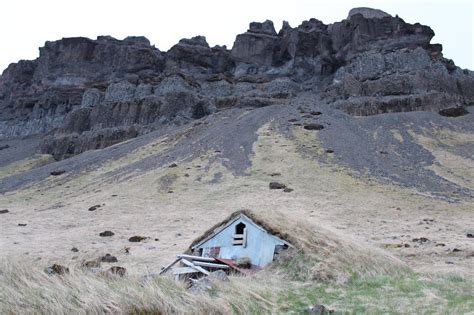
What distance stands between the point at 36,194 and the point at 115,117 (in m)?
48.1

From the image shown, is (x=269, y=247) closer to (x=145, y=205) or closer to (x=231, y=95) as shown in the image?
(x=145, y=205)

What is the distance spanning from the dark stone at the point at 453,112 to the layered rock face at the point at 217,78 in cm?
212

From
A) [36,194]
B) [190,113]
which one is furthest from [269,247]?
[190,113]

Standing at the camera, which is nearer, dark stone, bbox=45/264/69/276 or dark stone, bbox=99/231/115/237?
dark stone, bbox=45/264/69/276

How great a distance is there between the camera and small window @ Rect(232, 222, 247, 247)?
21.8 m

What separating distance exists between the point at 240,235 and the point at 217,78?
102291mm

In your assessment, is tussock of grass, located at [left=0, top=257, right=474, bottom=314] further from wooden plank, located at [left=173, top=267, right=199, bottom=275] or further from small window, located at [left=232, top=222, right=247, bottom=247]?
small window, located at [left=232, top=222, right=247, bottom=247]

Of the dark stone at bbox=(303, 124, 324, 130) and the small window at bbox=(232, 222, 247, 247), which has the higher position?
the dark stone at bbox=(303, 124, 324, 130)

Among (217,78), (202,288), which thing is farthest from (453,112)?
(202,288)

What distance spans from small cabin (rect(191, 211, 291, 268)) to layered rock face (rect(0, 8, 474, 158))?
224ft

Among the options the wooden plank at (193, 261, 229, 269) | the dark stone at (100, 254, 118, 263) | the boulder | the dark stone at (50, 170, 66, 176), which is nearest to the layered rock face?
the boulder

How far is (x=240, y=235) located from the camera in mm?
22203

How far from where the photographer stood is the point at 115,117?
105 meters

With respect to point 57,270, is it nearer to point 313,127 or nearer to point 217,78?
point 313,127
